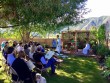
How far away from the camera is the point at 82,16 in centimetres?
2358

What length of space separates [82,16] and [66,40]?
430 centimetres

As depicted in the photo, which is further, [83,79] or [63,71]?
[63,71]

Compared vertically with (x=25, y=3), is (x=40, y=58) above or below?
below

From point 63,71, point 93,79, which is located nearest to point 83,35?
point 63,71

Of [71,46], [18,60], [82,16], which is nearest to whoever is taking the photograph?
[18,60]

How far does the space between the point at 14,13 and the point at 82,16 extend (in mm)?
13129

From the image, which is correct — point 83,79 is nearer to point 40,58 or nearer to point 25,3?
point 40,58

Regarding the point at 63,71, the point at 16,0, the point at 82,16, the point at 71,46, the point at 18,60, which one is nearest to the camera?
the point at 18,60

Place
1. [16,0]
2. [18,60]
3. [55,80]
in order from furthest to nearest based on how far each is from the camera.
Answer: [55,80] < [16,0] < [18,60]

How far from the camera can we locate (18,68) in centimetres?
780

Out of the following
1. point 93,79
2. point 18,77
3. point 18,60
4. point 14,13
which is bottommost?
point 93,79

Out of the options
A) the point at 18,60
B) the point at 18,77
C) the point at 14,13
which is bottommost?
the point at 18,77

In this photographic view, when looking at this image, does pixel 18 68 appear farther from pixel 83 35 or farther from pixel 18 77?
pixel 83 35

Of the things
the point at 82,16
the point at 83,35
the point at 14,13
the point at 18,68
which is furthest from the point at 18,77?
the point at 83,35
